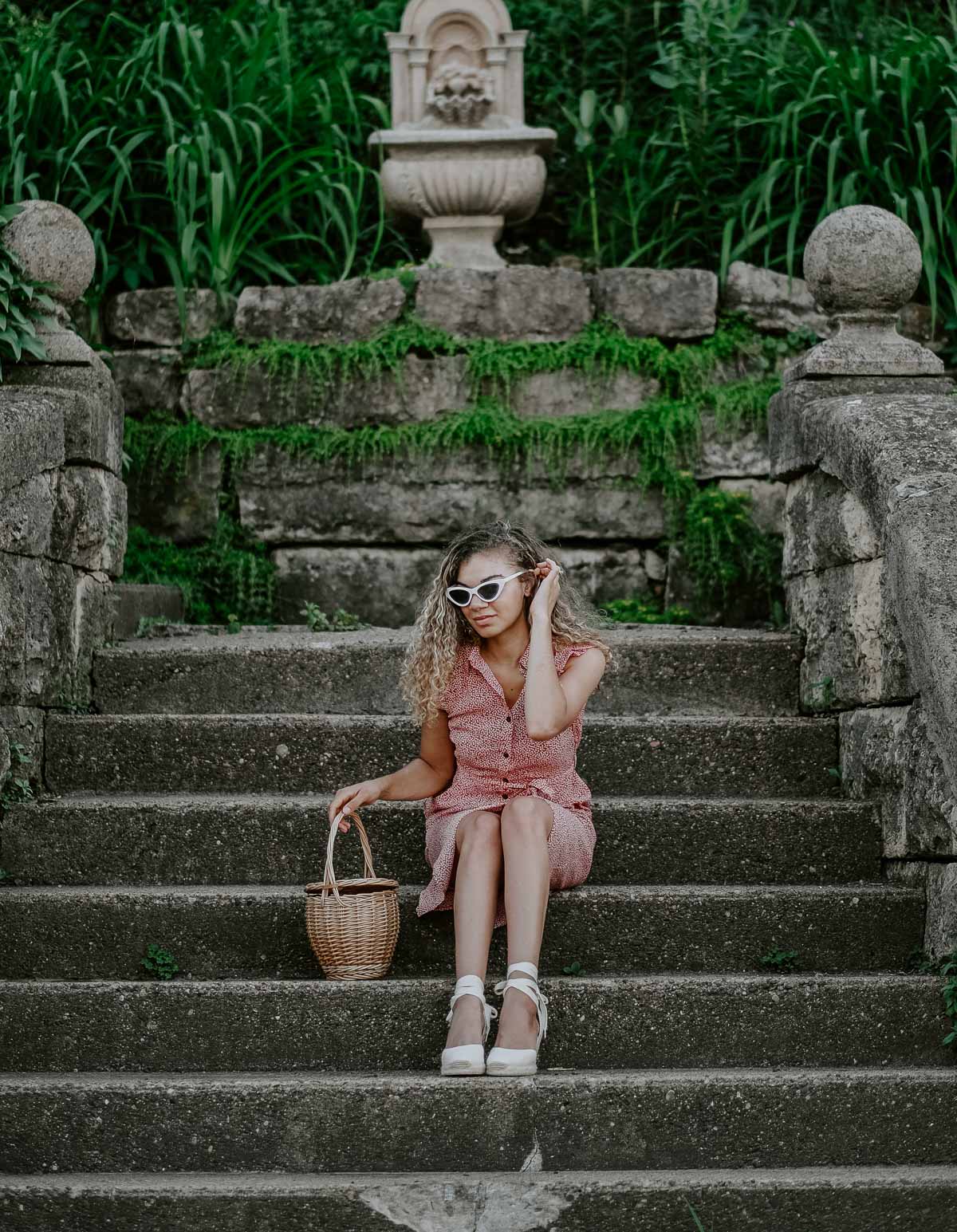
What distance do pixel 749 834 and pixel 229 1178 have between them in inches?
57.1

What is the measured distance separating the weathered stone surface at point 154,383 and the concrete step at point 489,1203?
3446 mm

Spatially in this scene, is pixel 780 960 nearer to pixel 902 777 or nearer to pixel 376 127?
pixel 902 777

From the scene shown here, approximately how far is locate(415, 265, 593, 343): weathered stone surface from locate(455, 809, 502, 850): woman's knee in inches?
110

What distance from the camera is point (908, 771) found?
129 inches

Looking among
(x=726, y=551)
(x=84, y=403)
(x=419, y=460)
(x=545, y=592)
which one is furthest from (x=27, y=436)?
(x=726, y=551)

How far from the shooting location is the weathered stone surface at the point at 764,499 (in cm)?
536

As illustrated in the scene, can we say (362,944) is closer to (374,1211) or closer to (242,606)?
(374,1211)

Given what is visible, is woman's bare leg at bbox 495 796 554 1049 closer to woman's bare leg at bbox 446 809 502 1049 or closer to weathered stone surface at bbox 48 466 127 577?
woman's bare leg at bbox 446 809 502 1049

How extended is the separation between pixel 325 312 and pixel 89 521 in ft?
5.75

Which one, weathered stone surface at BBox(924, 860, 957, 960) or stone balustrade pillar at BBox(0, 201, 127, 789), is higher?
stone balustrade pillar at BBox(0, 201, 127, 789)

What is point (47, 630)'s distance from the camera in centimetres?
375

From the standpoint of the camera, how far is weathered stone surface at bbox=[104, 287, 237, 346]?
5578 millimetres

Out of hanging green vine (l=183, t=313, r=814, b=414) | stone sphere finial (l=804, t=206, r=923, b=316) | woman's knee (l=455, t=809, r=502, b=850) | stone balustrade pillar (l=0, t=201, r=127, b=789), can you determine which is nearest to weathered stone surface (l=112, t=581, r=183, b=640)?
stone balustrade pillar (l=0, t=201, r=127, b=789)

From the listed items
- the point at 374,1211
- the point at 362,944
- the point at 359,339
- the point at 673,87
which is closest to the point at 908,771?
the point at 362,944
